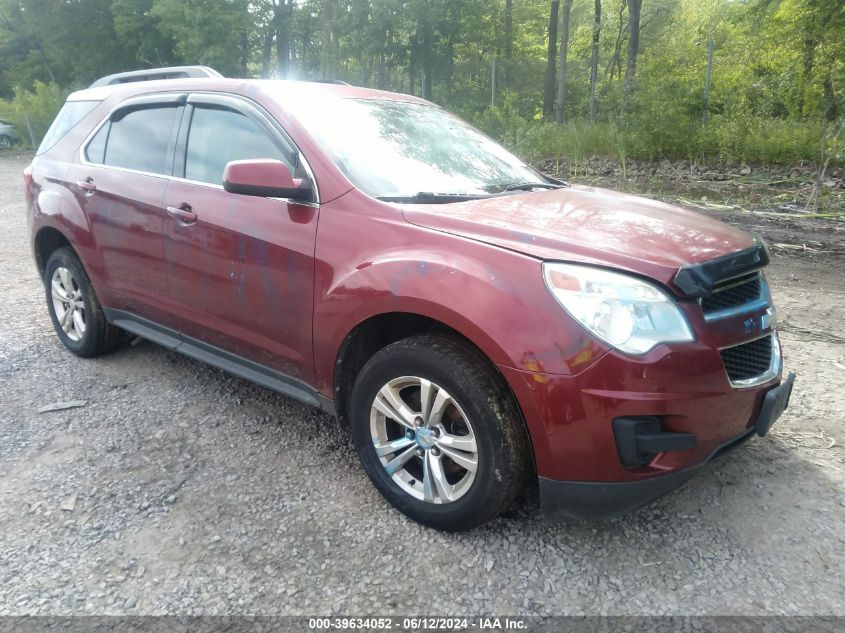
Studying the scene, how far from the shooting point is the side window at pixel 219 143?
9.87ft

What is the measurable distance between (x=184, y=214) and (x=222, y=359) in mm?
777

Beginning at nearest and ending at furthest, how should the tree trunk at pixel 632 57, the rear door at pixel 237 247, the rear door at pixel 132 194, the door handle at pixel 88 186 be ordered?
the rear door at pixel 237 247
the rear door at pixel 132 194
the door handle at pixel 88 186
the tree trunk at pixel 632 57

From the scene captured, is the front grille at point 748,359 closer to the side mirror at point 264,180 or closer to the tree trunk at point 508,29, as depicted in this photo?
the side mirror at point 264,180

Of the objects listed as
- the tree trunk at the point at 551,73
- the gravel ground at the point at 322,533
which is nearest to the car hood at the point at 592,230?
the gravel ground at the point at 322,533

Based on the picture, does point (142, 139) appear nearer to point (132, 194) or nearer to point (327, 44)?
point (132, 194)

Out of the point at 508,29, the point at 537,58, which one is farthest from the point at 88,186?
the point at 508,29

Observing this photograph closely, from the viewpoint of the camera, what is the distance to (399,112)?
3.45 metres

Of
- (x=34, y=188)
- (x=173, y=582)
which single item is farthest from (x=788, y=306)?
(x=34, y=188)

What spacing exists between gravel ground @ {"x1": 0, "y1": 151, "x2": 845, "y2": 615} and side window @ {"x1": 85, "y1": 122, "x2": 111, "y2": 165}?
5.16 feet

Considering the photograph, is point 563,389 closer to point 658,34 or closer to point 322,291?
point 322,291

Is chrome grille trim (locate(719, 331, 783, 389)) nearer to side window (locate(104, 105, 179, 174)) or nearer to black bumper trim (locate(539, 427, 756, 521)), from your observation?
black bumper trim (locate(539, 427, 756, 521))

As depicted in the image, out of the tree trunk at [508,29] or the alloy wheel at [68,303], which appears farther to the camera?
the tree trunk at [508,29]

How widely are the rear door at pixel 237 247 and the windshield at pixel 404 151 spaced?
0.76 ft

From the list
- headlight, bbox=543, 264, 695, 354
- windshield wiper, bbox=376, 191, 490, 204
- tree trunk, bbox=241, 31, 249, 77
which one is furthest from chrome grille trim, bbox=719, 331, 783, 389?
tree trunk, bbox=241, 31, 249, 77
